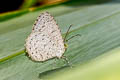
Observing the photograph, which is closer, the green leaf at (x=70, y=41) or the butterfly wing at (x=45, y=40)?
the green leaf at (x=70, y=41)

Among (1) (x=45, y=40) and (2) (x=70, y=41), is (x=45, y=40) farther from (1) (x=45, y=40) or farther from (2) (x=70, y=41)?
(2) (x=70, y=41)

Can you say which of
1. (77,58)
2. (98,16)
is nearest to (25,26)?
(98,16)

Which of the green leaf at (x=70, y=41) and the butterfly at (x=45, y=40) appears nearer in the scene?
the green leaf at (x=70, y=41)

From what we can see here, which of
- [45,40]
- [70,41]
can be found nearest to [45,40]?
[45,40]
